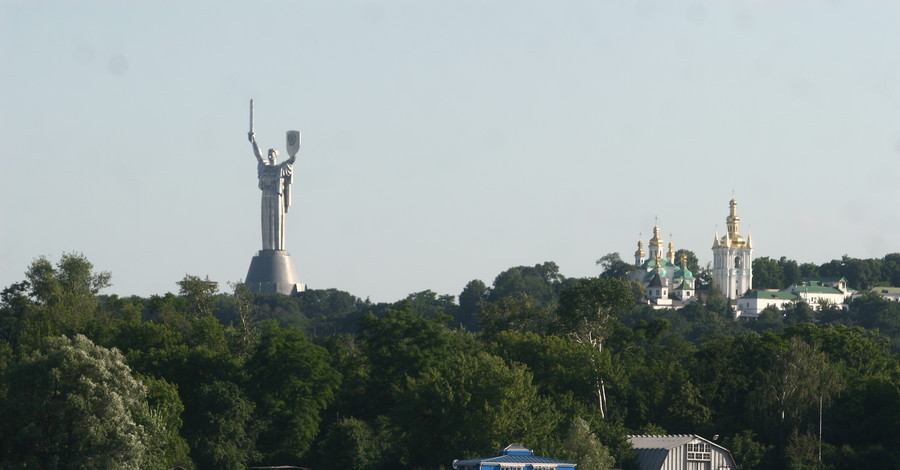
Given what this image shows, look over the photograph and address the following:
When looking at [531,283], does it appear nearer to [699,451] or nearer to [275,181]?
[275,181]

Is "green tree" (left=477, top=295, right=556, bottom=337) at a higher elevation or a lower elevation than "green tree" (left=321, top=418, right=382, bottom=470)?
higher

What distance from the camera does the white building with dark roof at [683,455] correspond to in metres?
60.4

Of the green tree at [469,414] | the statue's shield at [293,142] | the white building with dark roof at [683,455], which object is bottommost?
the white building with dark roof at [683,455]

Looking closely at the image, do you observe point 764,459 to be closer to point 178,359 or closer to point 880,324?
point 178,359

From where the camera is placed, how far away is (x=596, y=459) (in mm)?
57500

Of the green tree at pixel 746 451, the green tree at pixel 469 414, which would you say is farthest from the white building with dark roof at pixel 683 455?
the green tree at pixel 469 414

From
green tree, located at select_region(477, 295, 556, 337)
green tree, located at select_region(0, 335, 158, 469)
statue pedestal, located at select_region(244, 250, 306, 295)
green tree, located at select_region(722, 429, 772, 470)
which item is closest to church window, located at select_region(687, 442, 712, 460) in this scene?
green tree, located at select_region(722, 429, 772, 470)

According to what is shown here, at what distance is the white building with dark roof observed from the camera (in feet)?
198

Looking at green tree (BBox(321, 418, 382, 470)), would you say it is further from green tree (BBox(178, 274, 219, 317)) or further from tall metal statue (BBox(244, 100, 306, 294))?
tall metal statue (BBox(244, 100, 306, 294))

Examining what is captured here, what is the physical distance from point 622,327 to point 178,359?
24.2m

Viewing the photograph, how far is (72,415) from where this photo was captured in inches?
2064

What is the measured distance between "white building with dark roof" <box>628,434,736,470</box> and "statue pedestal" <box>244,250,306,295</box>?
5090 inches

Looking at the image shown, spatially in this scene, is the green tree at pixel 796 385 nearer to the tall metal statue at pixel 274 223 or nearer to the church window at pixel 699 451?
the church window at pixel 699 451

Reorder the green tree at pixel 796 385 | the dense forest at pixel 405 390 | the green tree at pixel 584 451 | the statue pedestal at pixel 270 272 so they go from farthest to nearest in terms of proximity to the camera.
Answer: the statue pedestal at pixel 270 272 < the green tree at pixel 796 385 < the green tree at pixel 584 451 < the dense forest at pixel 405 390
